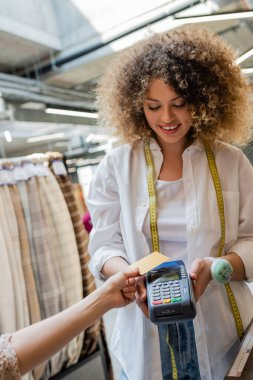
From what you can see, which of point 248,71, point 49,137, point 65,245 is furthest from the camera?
point 49,137

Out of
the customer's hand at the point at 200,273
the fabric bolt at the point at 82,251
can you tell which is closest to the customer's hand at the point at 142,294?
the customer's hand at the point at 200,273

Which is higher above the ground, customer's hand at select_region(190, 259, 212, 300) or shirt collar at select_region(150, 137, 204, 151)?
shirt collar at select_region(150, 137, 204, 151)

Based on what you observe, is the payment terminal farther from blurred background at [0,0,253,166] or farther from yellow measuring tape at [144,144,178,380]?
blurred background at [0,0,253,166]

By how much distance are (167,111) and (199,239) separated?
1.25 feet

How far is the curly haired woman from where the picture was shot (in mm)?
1051

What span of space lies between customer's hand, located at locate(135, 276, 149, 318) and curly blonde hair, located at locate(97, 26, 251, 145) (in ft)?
1.61

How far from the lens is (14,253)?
1.78 meters

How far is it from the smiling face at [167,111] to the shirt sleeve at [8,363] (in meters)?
0.70

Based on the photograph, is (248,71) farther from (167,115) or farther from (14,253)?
(14,253)

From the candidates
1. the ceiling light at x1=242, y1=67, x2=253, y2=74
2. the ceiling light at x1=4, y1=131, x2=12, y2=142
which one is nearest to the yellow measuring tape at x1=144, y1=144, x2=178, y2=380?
the ceiling light at x1=242, y1=67, x2=253, y2=74

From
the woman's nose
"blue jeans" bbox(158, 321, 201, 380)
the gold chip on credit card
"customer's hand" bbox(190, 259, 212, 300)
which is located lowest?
"blue jeans" bbox(158, 321, 201, 380)

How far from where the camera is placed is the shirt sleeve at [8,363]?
0.67m

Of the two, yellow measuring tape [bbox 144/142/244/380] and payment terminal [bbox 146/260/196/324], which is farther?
yellow measuring tape [bbox 144/142/244/380]

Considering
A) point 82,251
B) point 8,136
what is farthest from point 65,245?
point 8,136
